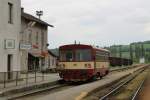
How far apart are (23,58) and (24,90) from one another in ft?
105

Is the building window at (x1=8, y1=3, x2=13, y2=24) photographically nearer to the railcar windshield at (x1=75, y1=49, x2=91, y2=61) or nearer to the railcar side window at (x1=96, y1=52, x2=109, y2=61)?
the railcar windshield at (x1=75, y1=49, x2=91, y2=61)

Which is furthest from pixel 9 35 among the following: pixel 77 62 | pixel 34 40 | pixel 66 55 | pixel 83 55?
pixel 34 40

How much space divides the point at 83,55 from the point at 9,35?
6080mm

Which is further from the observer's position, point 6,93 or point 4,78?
point 4,78

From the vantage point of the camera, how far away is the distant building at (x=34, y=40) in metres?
60.0

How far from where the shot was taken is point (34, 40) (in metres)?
66.8

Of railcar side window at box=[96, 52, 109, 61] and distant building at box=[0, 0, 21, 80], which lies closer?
distant building at box=[0, 0, 21, 80]

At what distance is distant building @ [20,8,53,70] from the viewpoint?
197 ft

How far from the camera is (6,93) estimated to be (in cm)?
2475

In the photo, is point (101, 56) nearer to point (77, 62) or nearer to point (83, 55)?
point (83, 55)

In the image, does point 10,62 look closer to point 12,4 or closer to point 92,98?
point 12,4

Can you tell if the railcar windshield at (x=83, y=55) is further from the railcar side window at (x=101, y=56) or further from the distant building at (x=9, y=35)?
the distant building at (x=9, y=35)

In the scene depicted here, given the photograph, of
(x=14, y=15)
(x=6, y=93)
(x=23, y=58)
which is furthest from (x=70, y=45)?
(x=23, y=58)

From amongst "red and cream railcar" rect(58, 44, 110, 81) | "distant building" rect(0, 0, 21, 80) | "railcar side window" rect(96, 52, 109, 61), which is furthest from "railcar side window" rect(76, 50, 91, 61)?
"distant building" rect(0, 0, 21, 80)
